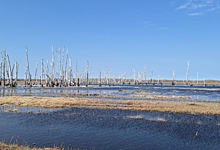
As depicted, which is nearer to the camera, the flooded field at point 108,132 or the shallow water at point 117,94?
the flooded field at point 108,132

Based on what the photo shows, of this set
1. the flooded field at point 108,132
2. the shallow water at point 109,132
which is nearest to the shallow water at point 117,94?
the shallow water at point 109,132

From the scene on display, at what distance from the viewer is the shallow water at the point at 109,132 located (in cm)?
1532

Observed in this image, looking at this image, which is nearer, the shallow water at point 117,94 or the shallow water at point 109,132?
the shallow water at point 109,132

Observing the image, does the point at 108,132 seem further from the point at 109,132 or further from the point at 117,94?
the point at 117,94

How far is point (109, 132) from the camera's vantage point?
61.1ft

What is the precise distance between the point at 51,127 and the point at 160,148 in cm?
984

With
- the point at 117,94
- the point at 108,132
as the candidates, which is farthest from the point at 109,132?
the point at 117,94

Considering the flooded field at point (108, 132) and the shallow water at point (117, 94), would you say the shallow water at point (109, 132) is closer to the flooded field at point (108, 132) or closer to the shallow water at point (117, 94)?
the flooded field at point (108, 132)

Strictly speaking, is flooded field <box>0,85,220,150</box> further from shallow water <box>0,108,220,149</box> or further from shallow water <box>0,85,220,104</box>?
shallow water <box>0,85,220,104</box>

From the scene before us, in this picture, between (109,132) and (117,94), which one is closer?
(109,132)

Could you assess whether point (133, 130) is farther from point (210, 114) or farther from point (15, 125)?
point (210, 114)

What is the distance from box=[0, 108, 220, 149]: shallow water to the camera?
15.3 m

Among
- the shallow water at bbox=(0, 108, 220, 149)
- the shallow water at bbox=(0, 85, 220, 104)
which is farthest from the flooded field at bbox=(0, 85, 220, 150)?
the shallow water at bbox=(0, 85, 220, 104)

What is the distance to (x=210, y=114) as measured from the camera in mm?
29516
